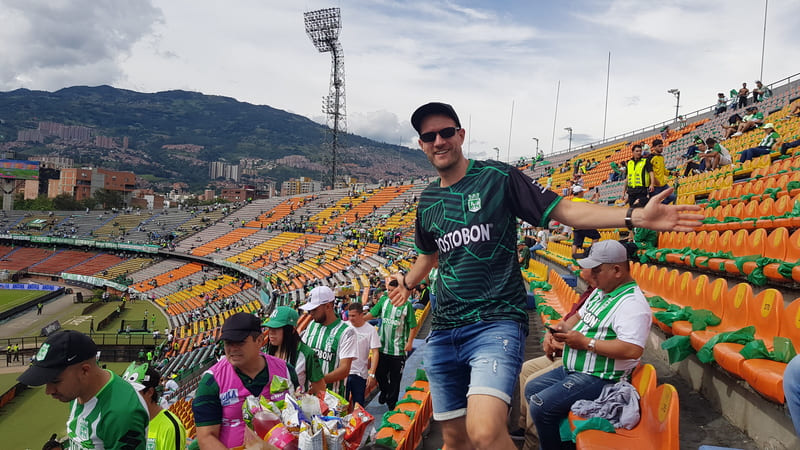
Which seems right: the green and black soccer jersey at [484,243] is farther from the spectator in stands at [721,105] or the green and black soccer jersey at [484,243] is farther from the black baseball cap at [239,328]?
the spectator in stands at [721,105]

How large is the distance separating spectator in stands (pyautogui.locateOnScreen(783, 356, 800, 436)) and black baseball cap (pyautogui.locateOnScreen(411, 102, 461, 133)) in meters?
1.47

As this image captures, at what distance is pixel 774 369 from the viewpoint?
2.22 meters

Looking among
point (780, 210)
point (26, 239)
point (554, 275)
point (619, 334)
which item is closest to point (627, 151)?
point (554, 275)

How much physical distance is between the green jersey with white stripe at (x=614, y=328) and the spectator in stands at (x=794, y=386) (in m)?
1.17

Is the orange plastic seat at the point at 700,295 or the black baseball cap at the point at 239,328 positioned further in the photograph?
the orange plastic seat at the point at 700,295

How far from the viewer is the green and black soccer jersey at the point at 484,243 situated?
1.97 meters

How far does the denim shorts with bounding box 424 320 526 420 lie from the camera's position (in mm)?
1779

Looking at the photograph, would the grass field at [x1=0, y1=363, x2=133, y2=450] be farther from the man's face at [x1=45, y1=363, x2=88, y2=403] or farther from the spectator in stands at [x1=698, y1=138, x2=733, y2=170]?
the spectator in stands at [x1=698, y1=138, x2=733, y2=170]

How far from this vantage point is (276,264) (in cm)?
3170

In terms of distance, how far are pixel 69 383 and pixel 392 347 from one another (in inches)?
133

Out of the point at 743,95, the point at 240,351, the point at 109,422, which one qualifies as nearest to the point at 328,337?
the point at 240,351

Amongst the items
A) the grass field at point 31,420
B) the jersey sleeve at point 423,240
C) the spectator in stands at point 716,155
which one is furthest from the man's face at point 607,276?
the grass field at point 31,420

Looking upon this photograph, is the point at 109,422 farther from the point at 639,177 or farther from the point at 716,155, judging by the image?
the point at 716,155

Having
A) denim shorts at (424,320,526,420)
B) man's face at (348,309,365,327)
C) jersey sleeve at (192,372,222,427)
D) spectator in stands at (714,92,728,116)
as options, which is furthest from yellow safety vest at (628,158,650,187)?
spectator in stands at (714,92,728,116)
